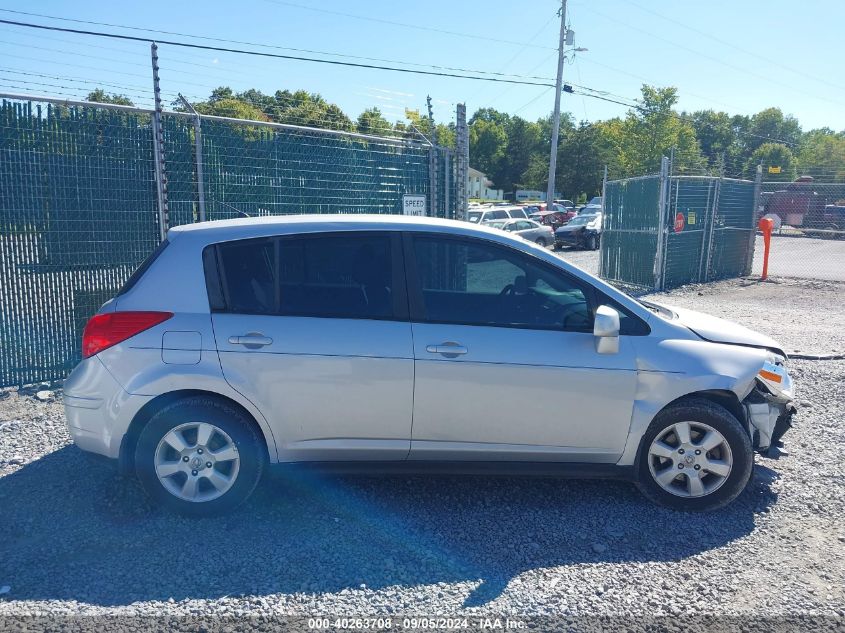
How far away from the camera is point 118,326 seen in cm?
405

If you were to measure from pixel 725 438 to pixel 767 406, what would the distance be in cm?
45

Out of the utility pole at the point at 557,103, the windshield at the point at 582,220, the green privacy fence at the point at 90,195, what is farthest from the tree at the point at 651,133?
the green privacy fence at the point at 90,195

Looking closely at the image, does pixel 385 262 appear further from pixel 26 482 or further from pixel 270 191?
pixel 270 191

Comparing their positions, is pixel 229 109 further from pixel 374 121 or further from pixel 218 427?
pixel 218 427

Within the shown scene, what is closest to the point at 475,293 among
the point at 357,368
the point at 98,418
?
the point at 357,368

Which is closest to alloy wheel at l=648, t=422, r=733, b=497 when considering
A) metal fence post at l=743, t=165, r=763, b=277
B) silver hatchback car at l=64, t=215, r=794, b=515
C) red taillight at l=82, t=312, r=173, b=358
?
silver hatchback car at l=64, t=215, r=794, b=515

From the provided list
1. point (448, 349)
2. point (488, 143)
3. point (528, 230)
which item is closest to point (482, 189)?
point (488, 143)

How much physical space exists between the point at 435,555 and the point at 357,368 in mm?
1126

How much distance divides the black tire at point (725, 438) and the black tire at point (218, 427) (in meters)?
2.35

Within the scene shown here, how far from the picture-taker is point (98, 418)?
407 cm

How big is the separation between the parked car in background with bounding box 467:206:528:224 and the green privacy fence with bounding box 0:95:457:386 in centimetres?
1811

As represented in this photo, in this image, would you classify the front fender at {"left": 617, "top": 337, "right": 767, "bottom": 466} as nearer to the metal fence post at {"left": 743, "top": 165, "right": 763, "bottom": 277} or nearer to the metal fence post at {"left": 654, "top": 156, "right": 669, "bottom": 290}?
the metal fence post at {"left": 654, "top": 156, "right": 669, "bottom": 290}

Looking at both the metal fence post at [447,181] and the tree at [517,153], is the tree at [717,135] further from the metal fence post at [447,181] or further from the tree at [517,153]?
the metal fence post at [447,181]

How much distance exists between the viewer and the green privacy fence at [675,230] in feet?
46.0
